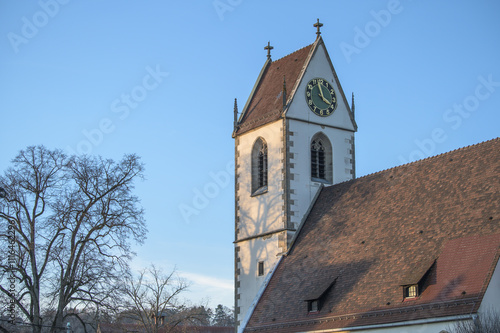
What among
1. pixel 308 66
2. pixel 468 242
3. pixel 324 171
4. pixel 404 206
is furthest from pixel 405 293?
pixel 308 66

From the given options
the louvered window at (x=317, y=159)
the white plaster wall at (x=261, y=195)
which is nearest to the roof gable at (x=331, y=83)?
the louvered window at (x=317, y=159)

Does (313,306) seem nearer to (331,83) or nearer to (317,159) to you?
(317,159)

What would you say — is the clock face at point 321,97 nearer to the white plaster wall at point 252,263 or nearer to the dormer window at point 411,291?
the white plaster wall at point 252,263

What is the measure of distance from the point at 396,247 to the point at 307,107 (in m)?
9.05

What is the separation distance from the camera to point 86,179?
98.8 ft

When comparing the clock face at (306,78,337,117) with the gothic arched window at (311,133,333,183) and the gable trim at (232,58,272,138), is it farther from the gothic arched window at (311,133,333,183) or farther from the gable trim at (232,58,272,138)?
the gable trim at (232,58,272,138)

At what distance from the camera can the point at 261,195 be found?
32219 millimetres

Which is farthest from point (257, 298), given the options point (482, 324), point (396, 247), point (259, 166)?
point (482, 324)

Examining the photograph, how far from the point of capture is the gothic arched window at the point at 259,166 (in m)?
32.7

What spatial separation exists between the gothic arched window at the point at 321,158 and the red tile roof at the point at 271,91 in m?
1.99

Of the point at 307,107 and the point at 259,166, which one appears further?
the point at 259,166

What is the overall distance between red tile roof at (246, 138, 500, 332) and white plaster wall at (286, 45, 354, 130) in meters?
3.30

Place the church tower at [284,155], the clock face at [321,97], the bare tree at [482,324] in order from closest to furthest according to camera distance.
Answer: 1. the bare tree at [482,324]
2. the church tower at [284,155]
3. the clock face at [321,97]

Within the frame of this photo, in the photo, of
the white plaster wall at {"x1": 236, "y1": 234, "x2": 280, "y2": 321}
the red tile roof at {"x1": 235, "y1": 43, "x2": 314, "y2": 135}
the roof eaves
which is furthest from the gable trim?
the roof eaves
